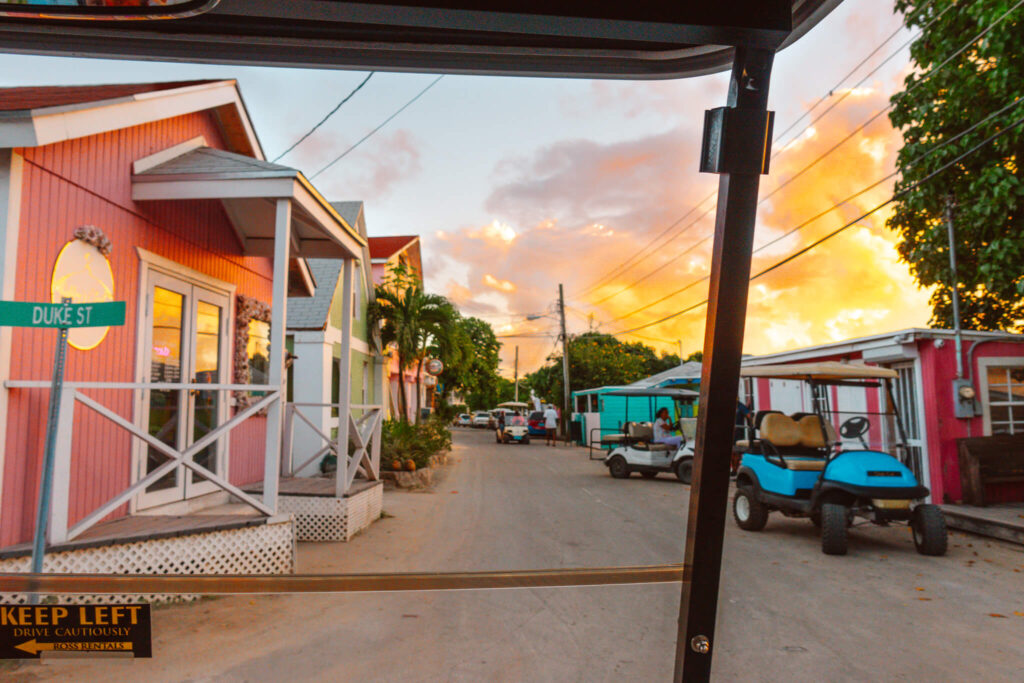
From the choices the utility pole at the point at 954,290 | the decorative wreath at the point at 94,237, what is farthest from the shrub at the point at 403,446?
the utility pole at the point at 954,290

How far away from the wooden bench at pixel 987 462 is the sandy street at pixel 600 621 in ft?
8.73

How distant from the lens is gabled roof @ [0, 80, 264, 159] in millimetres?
4898

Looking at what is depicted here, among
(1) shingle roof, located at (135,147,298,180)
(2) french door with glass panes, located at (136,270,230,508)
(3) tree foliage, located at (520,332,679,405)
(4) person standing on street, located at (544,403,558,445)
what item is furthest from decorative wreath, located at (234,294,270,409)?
(3) tree foliage, located at (520,332,679,405)

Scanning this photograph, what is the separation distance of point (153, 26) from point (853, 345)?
558 inches

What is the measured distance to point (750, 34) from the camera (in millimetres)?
1580

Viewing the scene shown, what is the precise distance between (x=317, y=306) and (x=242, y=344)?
622cm

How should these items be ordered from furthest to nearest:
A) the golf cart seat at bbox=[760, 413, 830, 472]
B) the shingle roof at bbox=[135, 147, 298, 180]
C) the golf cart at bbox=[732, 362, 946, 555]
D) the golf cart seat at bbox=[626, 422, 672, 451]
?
the golf cart seat at bbox=[626, 422, 672, 451]
the golf cart seat at bbox=[760, 413, 830, 472]
the golf cart at bbox=[732, 362, 946, 555]
the shingle roof at bbox=[135, 147, 298, 180]

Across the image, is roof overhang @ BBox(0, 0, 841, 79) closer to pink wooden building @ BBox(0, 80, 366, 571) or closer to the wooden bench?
pink wooden building @ BBox(0, 80, 366, 571)

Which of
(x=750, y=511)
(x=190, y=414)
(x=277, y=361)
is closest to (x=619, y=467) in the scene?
(x=750, y=511)

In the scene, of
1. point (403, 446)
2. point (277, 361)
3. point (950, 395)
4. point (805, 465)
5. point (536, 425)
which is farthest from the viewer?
point (536, 425)

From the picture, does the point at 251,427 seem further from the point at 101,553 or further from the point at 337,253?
the point at 101,553

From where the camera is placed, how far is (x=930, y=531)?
26.0ft

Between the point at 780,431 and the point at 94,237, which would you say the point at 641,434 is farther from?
the point at 94,237

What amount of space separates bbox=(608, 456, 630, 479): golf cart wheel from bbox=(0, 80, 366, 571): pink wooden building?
30.9 ft
